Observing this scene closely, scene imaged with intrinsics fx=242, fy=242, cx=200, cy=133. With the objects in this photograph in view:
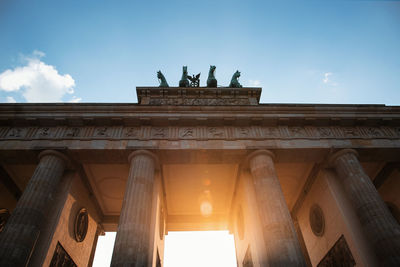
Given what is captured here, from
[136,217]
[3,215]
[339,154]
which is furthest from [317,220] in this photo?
[3,215]

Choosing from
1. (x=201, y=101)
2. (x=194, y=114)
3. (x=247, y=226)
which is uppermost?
(x=201, y=101)

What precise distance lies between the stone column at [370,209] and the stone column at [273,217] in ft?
10.6

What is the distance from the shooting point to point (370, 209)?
1008 cm

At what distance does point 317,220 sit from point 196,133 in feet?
27.0

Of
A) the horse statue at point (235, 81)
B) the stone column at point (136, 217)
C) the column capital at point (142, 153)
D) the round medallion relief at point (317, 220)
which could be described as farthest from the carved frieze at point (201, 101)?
the round medallion relief at point (317, 220)

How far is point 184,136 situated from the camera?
12625 millimetres

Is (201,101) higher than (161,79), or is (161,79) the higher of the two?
(161,79)

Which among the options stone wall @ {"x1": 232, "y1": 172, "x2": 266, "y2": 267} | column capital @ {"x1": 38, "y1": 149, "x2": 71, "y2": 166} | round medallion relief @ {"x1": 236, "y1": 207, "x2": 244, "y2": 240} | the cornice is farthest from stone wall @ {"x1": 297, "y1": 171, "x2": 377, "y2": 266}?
column capital @ {"x1": 38, "y1": 149, "x2": 71, "y2": 166}

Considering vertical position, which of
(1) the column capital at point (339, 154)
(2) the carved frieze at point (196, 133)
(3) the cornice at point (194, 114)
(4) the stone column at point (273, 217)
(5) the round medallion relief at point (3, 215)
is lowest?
(4) the stone column at point (273, 217)

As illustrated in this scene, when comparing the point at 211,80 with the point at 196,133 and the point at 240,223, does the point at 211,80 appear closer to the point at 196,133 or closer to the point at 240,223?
the point at 196,133

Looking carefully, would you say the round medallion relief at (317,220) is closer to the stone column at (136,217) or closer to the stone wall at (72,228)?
the stone column at (136,217)

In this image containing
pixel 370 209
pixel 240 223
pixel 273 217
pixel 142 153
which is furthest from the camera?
pixel 240 223

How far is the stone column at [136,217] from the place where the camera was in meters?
8.32

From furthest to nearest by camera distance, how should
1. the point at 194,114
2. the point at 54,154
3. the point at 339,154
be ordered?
the point at 194,114, the point at 339,154, the point at 54,154
